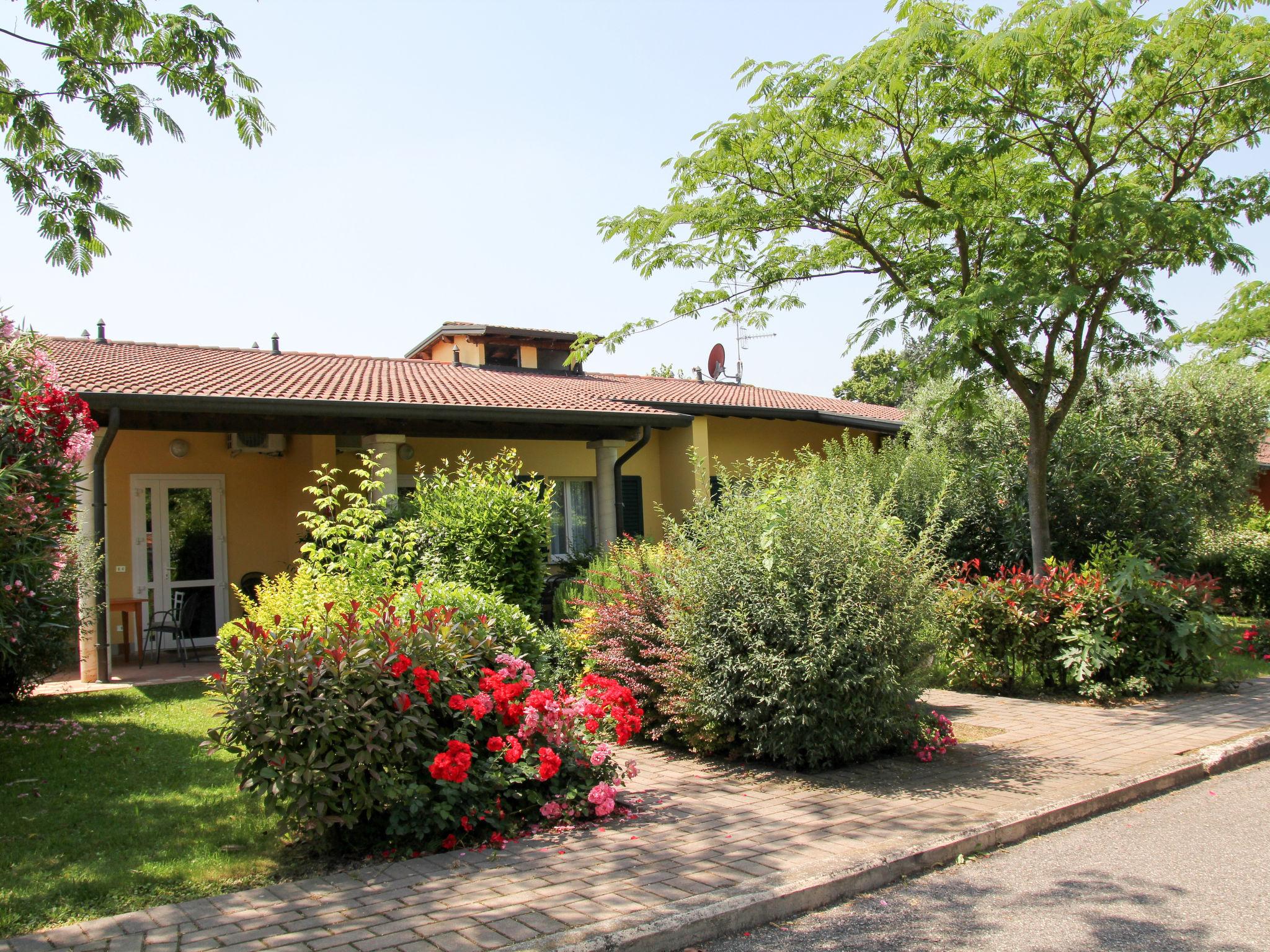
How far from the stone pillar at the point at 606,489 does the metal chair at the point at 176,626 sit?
5.97 meters

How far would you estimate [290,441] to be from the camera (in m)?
14.1

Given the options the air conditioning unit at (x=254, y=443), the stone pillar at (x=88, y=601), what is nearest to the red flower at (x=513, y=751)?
the stone pillar at (x=88, y=601)

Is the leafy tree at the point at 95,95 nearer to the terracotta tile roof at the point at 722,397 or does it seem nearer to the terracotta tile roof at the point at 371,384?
the terracotta tile roof at the point at 371,384

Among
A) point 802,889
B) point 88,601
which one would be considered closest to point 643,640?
point 802,889

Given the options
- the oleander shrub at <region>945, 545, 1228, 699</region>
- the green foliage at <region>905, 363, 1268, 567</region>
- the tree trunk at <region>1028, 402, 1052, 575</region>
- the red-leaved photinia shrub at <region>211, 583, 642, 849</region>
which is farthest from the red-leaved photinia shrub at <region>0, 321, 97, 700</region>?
the tree trunk at <region>1028, 402, 1052, 575</region>

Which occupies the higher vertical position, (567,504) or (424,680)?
(567,504)

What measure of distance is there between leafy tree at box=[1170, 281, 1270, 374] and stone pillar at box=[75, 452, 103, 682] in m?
24.6

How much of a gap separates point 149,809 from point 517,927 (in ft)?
9.84

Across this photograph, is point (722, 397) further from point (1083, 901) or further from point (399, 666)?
point (1083, 901)

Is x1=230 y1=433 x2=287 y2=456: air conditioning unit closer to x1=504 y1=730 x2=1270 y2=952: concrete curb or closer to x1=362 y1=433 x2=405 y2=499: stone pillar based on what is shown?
x1=362 y1=433 x2=405 y2=499: stone pillar

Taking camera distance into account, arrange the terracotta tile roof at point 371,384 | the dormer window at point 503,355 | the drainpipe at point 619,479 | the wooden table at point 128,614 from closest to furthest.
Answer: the terracotta tile roof at point 371,384 → the wooden table at point 128,614 → the drainpipe at point 619,479 → the dormer window at point 503,355

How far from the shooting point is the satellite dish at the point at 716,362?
2384cm

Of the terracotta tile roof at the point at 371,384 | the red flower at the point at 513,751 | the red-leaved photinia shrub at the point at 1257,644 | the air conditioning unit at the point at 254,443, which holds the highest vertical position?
the terracotta tile roof at the point at 371,384

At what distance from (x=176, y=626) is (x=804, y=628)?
9.24 m
